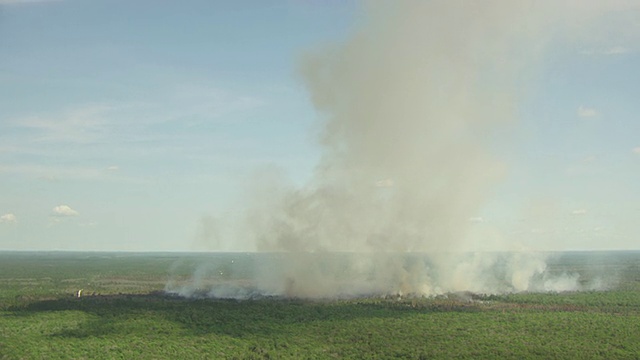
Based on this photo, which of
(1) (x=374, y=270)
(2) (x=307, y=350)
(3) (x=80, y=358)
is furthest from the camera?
(1) (x=374, y=270)

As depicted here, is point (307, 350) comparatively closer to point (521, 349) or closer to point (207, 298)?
point (521, 349)

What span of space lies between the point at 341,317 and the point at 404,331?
1005 centimetres

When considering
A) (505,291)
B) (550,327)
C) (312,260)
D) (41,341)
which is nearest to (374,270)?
(312,260)

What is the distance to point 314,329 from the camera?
64.8 meters

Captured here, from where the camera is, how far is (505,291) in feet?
345

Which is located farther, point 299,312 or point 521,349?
point 299,312

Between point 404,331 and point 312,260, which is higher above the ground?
point 312,260

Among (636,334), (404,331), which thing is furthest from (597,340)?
(404,331)

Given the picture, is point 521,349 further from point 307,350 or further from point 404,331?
point 307,350

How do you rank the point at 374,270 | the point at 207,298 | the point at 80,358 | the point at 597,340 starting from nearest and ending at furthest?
1. the point at 80,358
2. the point at 597,340
3. the point at 207,298
4. the point at 374,270

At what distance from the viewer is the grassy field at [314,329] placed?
55.1 m

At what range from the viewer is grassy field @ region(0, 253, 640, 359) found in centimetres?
5512

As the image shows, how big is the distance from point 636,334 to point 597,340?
19.6 ft

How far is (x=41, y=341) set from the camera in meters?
56.6
